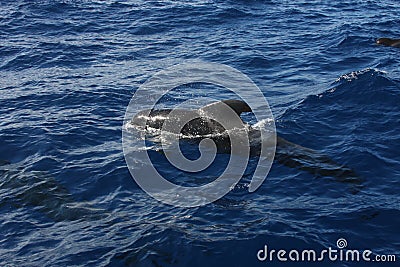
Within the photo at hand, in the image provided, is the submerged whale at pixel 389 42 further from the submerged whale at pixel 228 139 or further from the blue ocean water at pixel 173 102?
the submerged whale at pixel 228 139

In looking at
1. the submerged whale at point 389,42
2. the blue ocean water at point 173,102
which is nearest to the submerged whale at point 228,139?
the blue ocean water at point 173,102

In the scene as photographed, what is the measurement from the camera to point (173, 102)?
→ 634 inches

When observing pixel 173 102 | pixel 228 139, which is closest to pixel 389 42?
pixel 173 102

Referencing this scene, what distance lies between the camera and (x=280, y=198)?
10766 mm

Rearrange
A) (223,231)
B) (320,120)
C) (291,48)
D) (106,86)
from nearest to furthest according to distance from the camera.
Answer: (223,231), (320,120), (106,86), (291,48)

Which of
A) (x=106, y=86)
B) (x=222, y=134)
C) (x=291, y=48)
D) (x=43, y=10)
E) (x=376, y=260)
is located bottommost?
(x=376, y=260)

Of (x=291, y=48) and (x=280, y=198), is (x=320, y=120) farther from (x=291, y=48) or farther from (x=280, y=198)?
(x=291, y=48)

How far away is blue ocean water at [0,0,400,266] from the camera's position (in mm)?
9555

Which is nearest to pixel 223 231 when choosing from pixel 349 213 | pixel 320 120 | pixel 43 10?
pixel 349 213

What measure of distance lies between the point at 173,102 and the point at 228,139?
3.74 m

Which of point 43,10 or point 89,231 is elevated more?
point 43,10

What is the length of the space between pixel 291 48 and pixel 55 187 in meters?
11.9

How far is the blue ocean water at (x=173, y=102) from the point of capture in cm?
955

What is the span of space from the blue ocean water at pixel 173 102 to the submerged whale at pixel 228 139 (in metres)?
0.26
